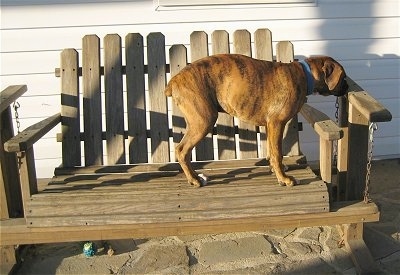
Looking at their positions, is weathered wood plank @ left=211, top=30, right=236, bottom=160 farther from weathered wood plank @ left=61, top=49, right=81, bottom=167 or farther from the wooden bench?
weathered wood plank @ left=61, top=49, right=81, bottom=167

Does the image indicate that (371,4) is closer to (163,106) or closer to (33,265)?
(163,106)

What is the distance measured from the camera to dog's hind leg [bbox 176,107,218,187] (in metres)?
3.31

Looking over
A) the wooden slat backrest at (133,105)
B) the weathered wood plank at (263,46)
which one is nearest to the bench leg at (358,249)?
the wooden slat backrest at (133,105)

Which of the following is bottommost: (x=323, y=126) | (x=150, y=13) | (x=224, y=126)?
(x=224, y=126)

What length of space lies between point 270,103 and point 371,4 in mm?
2178

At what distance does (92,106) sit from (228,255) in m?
1.56

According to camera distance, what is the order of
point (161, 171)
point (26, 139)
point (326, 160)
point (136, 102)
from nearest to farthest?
point (26, 139)
point (326, 160)
point (161, 171)
point (136, 102)

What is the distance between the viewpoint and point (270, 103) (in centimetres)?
335

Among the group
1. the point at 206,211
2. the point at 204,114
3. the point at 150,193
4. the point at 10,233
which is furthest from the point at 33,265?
the point at 204,114

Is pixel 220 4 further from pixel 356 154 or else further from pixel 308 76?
pixel 356 154

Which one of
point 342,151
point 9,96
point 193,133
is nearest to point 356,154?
point 342,151

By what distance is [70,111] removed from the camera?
3.95 m

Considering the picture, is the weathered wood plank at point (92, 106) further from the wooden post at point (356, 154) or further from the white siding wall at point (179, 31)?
the wooden post at point (356, 154)

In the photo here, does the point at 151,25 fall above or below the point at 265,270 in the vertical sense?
above
